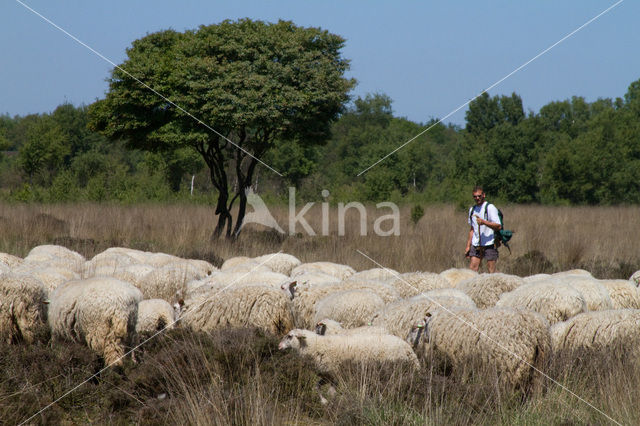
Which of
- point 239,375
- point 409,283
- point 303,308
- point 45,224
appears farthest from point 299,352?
point 45,224

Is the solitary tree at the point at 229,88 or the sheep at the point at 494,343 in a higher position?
the solitary tree at the point at 229,88

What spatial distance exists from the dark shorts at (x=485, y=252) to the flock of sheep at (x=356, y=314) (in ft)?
5.58

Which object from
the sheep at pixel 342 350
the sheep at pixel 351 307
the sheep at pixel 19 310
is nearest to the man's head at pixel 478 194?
the sheep at pixel 351 307

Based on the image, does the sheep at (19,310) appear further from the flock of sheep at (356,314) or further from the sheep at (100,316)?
the sheep at (100,316)

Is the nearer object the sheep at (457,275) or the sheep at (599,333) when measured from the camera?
the sheep at (599,333)

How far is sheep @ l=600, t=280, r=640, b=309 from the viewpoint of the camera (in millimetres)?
9492

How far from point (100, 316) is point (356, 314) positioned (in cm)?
294

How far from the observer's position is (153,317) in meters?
8.50

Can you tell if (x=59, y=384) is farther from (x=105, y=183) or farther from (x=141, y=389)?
(x=105, y=183)

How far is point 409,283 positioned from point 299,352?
3977mm

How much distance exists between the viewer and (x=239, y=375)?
673 centimetres

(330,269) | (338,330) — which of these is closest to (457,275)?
(330,269)

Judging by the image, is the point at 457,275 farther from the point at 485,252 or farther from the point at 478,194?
the point at 478,194

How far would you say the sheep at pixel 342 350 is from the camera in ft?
22.3
